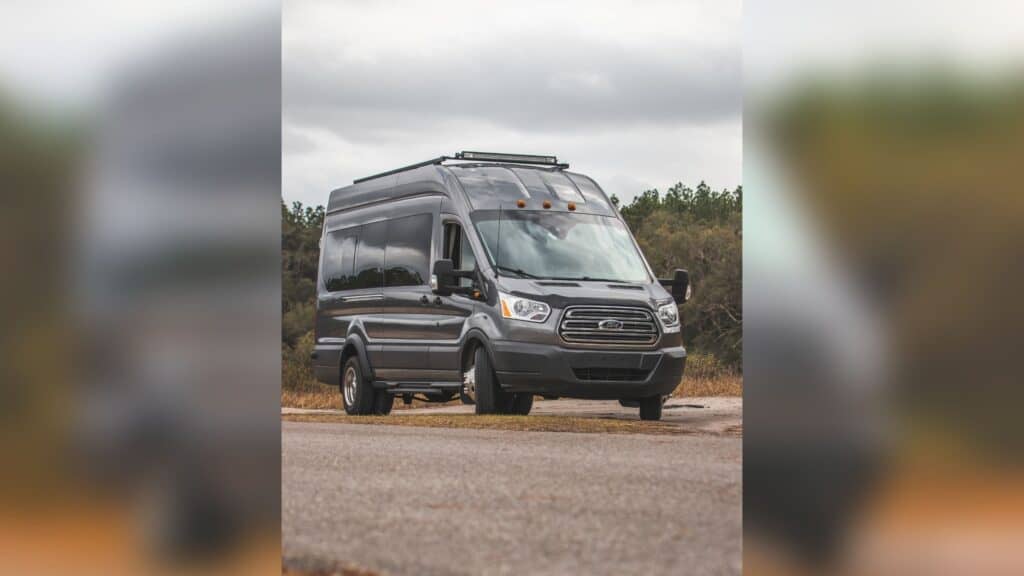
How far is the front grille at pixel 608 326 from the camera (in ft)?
46.6

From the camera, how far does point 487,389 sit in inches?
577

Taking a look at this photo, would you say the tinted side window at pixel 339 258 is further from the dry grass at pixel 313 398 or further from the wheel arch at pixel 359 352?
the dry grass at pixel 313 398

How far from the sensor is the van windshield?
14.8 metres

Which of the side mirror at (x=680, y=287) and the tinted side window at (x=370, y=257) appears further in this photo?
the tinted side window at (x=370, y=257)

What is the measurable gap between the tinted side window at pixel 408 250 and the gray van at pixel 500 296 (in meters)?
0.02

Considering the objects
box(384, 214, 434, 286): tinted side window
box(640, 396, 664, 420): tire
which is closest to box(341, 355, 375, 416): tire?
box(384, 214, 434, 286): tinted side window

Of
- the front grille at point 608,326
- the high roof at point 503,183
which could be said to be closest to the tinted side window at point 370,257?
the high roof at point 503,183

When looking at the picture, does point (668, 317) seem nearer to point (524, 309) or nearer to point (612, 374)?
Answer: point (612, 374)

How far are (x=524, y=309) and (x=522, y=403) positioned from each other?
1441mm

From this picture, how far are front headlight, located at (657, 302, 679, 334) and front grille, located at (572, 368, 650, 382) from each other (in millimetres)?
476
